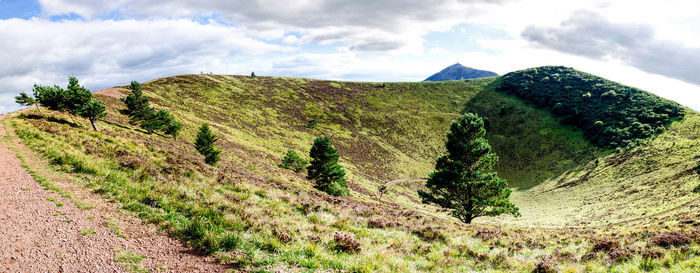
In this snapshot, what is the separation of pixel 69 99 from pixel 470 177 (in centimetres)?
4601

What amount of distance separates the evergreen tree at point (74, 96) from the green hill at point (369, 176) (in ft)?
5.07

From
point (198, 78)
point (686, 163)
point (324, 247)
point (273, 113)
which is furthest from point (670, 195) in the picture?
point (198, 78)

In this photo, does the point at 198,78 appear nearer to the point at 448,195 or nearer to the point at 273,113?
the point at 273,113

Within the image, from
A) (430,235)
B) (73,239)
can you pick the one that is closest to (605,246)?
(430,235)

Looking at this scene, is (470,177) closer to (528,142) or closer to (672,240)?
(672,240)

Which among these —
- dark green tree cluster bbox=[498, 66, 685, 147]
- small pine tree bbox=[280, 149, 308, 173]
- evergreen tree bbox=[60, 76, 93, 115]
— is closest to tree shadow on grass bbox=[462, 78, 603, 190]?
dark green tree cluster bbox=[498, 66, 685, 147]

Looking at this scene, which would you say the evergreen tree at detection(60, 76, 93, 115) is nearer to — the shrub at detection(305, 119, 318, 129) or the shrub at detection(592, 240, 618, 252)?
the shrub at detection(592, 240, 618, 252)

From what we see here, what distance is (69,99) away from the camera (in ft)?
108

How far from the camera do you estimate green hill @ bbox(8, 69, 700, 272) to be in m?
9.54

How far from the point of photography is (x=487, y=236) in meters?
14.7

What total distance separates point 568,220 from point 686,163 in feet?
93.6

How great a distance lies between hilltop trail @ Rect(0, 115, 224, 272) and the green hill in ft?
2.11

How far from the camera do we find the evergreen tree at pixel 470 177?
95.2 ft

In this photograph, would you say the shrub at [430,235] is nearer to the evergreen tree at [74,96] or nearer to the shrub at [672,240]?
the shrub at [672,240]
